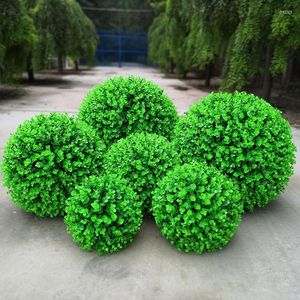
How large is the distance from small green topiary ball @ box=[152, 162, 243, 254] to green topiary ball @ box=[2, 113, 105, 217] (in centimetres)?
87

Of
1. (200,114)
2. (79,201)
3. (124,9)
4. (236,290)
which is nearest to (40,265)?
(79,201)

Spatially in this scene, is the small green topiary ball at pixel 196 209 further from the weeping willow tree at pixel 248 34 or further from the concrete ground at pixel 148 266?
the weeping willow tree at pixel 248 34

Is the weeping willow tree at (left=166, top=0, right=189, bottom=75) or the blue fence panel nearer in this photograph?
the weeping willow tree at (left=166, top=0, right=189, bottom=75)

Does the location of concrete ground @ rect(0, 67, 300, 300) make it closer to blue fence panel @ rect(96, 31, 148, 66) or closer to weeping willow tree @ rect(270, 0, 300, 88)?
weeping willow tree @ rect(270, 0, 300, 88)

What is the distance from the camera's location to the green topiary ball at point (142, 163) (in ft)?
10.3

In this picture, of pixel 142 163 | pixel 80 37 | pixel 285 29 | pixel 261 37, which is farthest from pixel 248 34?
pixel 80 37

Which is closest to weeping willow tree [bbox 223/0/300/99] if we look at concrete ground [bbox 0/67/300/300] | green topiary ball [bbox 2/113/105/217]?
concrete ground [bbox 0/67/300/300]

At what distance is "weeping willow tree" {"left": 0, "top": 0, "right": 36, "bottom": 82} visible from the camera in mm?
9656

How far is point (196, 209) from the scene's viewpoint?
2658 mm

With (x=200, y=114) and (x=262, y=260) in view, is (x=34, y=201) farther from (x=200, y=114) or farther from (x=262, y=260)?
(x=262, y=260)

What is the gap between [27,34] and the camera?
10305mm

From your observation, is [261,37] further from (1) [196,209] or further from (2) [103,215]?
(2) [103,215]

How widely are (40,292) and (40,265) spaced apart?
0.31 m

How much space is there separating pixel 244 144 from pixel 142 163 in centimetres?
99
